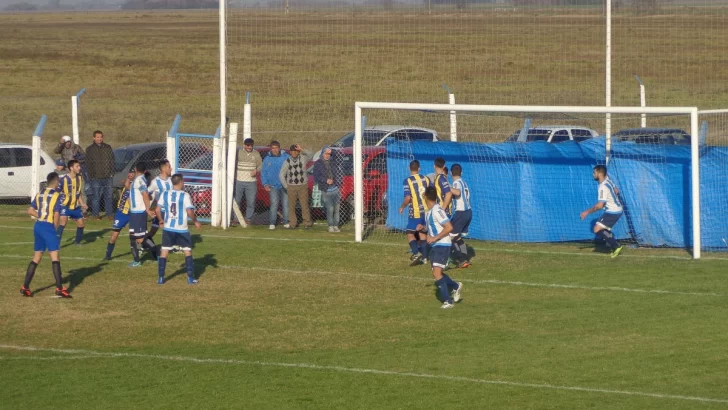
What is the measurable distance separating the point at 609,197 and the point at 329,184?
247 inches

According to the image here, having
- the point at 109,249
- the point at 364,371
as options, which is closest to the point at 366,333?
the point at 364,371

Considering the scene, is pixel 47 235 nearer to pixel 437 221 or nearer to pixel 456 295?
pixel 437 221

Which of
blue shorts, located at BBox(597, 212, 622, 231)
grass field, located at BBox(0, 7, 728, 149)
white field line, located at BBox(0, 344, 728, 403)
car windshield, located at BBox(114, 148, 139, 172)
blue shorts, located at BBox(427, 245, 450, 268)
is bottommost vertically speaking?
white field line, located at BBox(0, 344, 728, 403)

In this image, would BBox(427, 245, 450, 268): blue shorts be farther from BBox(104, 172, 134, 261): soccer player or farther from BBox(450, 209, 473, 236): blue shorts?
BBox(104, 172, 134, 261): soccer player

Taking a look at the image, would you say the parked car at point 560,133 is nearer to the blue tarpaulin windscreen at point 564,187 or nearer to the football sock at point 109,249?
the blue tarpaulin windscreen at point 564,187

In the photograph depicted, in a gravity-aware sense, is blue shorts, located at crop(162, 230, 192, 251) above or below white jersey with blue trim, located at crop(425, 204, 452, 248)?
below

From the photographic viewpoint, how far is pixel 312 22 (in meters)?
25.5

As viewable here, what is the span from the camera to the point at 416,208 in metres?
18.7

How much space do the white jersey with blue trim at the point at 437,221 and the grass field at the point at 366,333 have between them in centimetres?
102

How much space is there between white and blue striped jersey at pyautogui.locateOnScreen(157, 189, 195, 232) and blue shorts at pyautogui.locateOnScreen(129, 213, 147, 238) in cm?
183

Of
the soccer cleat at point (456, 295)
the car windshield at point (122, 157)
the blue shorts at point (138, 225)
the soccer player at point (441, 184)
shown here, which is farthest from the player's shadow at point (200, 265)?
the car windshield at point (122, 157)

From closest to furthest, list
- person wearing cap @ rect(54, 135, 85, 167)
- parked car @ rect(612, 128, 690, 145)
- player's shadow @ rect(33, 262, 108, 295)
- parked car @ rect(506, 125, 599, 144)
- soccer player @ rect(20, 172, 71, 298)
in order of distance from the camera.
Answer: soccer player @ rect(20, 172, 71, 298) → player's shadow @ rect(33, 262, 108, 295) → parked car @ rect(612, 128, 690, 145) → parked car @ rect(506, 125, 599, 144) → person wearing cap @ rect(54, 135, 85, 167)

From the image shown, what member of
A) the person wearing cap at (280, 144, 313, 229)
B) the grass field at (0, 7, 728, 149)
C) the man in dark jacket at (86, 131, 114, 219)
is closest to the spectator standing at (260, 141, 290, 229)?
the person wearing cap at (280, 144, 313, 229)

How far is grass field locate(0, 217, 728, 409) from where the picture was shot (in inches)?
441
